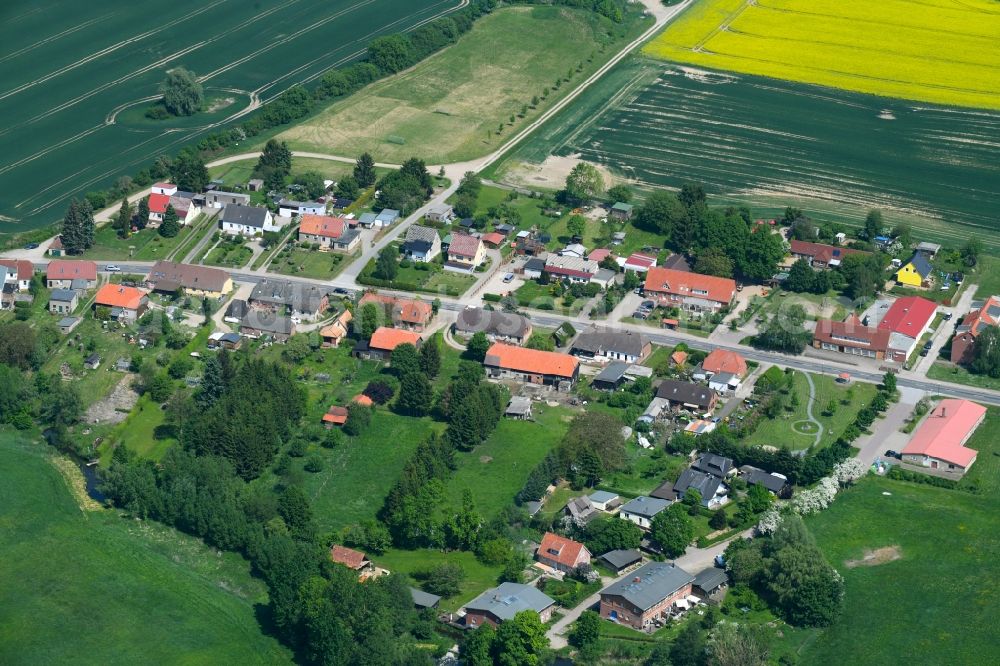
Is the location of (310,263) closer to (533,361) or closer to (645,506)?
(533,361)

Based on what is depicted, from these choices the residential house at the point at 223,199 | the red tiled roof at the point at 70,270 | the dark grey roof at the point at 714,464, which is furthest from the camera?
the residential house at the point at 223,199

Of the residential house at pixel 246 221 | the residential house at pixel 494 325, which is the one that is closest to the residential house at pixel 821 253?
the residential house at pixel 494 325

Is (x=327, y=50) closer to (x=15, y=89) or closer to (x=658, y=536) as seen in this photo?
(x=15, y=89)

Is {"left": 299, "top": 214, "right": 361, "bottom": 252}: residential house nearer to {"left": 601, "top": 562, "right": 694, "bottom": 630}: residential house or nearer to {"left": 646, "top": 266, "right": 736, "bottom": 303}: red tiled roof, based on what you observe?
{"left": 646, "top": 266, "right": 736, "bottom": 303}: red tiled roof

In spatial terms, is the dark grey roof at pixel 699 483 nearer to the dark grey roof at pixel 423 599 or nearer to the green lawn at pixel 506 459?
the green lawn at pixel 506 459

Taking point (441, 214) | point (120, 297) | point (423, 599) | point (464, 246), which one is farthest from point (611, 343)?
point (120, 297)

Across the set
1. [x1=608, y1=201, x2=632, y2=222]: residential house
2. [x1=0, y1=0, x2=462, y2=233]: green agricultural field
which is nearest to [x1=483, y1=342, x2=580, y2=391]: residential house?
[x1=608, y1=201, x2=632, y2=222]: residential house
